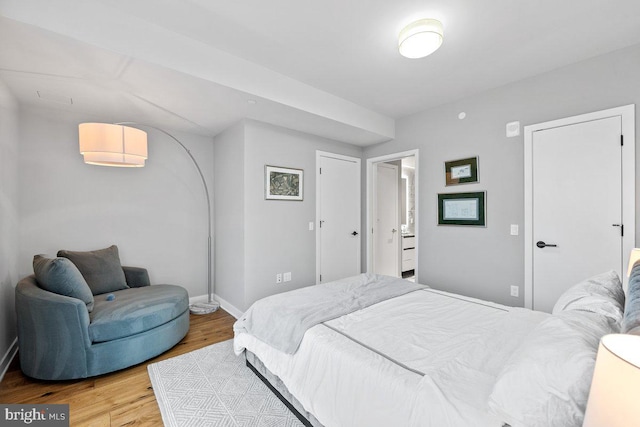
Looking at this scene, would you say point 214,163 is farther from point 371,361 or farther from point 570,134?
point 570,134

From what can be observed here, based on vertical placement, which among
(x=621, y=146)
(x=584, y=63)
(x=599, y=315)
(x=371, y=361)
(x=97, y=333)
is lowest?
(x=97, y=333)

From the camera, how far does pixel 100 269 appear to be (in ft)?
9.20

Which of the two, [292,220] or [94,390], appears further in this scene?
[292,220]

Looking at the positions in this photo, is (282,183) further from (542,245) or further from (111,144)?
(542,245)

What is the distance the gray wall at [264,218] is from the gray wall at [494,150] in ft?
5.00

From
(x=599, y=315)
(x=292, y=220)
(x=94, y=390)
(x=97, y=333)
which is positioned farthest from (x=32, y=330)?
(x=599, y=315)

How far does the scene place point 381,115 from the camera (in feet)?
12.6

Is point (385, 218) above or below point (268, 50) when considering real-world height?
below

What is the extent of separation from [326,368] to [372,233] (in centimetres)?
322

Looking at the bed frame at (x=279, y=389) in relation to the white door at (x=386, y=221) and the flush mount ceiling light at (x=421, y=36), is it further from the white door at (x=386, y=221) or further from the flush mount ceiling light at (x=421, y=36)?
the white door at (x=386, y=221)

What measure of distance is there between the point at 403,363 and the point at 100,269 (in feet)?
10.1

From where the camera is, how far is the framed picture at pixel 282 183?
3.38m

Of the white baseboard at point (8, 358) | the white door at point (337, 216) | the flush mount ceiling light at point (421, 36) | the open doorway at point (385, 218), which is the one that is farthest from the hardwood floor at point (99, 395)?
the open doorway at point (385, 218)
